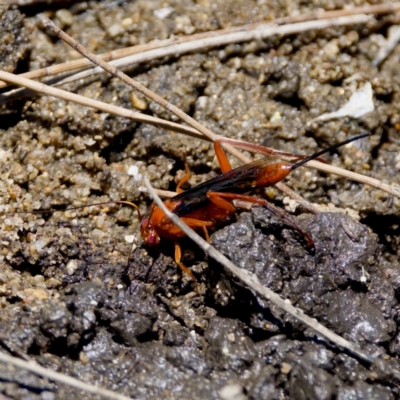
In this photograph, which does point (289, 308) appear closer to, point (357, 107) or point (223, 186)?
point (223, 186)

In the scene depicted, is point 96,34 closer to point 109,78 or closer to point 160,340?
point 109,78

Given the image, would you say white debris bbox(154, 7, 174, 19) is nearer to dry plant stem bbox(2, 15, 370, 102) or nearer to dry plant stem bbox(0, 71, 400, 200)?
dry plant stem bbox(2, 15, 370, 102)

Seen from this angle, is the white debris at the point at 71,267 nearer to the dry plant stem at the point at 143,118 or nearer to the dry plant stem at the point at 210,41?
the dry plant stem at the point at 143,118

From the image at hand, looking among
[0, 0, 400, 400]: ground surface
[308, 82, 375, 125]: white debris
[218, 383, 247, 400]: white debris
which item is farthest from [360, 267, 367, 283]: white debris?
[308, 82, 375, 125]: white debris

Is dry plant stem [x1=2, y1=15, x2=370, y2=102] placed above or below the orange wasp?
above

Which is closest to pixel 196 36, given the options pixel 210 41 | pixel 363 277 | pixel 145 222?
pixel 210 41

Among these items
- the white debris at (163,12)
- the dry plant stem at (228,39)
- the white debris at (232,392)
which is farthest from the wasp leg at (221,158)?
the white debris at (232,392)
